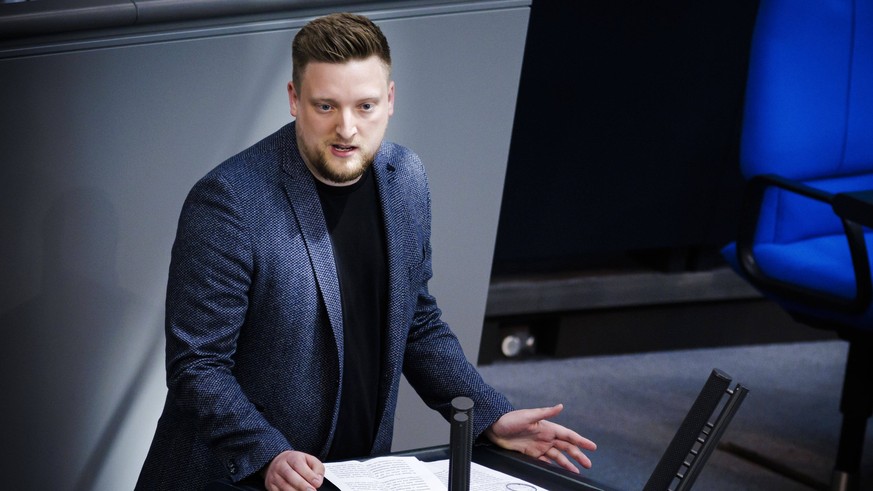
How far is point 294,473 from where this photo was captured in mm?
1714

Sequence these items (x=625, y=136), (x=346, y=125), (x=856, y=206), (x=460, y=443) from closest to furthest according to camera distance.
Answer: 1. (x=460, y=443)
2. (x=346, y=125)
3. (x=856, y=206)
4. (x=625, y=136)

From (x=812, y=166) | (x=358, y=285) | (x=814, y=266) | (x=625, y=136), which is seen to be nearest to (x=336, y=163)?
(x=358, y=285)

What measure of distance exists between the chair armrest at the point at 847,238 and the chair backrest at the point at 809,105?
0.04 meters

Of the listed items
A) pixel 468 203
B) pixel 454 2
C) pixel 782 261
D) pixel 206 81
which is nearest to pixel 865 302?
pixel 782 261

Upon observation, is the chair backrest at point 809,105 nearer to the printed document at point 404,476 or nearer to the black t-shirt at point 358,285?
the black t-shirt at point 358,285

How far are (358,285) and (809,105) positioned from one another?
1.72 metres

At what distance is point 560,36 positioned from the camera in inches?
151

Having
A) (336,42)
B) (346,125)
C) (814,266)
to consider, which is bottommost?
(814,266)

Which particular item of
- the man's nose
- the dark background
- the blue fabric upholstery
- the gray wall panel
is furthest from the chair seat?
the man's nose

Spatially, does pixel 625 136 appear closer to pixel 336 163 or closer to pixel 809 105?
pixel 809 105

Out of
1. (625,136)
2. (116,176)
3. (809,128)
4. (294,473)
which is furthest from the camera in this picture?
(625,136)

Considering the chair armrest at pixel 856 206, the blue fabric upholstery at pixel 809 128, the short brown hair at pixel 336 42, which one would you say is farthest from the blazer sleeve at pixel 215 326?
the blue fabric upholstery at pixel 809 128

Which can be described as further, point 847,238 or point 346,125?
point 847,238

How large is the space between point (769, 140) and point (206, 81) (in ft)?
4.94
